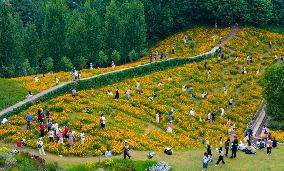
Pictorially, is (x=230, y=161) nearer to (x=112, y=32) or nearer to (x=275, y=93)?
(x=275, y=93)

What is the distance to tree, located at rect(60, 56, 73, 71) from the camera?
82000mm

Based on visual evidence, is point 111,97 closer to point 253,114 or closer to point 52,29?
point 253,114

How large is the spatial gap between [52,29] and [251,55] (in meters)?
35.9

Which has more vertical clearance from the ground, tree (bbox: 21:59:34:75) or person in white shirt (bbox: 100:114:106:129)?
person in white shirt (bbox: 100:114:106:129)

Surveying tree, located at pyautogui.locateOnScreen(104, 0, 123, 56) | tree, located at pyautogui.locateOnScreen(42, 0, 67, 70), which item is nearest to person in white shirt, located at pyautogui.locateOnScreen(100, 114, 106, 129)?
tree, located at pyautogui.locateOnScreen(42, 0, 67, 70)

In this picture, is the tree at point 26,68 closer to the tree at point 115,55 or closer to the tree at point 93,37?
the tree at point 93,37

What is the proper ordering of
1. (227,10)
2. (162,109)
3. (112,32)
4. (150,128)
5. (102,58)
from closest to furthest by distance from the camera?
(150,128)
(162,109)
(102,58)
(112,32)
(227,10)

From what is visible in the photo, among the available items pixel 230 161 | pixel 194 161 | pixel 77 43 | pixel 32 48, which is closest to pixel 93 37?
pixel 77 43

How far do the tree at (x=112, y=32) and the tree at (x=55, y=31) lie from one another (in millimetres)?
8386

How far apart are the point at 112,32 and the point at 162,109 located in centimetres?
3344

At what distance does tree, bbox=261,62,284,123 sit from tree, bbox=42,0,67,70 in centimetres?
3950

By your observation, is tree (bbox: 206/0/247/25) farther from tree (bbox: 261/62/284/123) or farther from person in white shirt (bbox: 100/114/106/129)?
person in white shirt (bbox: 100/114/106/129)

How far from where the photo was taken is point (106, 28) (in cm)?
9050

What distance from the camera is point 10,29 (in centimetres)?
8350
